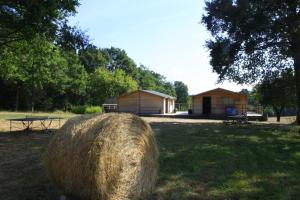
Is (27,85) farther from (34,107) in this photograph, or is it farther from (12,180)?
(12,180)

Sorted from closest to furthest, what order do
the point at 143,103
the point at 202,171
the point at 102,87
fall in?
the point at 202,171 < the point at 143,103 < the point at 102,87

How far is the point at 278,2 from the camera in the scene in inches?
711

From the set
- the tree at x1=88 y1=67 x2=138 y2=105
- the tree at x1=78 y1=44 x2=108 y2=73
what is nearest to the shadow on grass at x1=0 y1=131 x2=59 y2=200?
the tree at x1=88 y1=67 x2=138 y2=105

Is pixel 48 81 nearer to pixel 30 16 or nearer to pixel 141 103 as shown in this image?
pixel 141 103

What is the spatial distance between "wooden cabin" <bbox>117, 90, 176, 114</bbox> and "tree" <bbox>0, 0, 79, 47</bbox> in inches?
1093

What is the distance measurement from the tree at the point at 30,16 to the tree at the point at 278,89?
10.8 metres

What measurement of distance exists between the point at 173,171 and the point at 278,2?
13.9 m

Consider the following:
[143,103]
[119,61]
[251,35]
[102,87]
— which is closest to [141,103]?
[143,103]

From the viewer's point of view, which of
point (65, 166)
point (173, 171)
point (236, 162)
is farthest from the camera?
point (236, 162)

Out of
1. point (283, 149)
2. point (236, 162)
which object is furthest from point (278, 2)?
point (236, 162)

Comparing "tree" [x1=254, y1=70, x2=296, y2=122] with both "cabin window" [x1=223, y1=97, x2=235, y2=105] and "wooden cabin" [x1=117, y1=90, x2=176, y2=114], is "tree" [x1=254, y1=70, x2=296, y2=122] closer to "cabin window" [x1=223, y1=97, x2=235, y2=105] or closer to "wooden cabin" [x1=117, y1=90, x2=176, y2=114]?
"cabin window" [x1=223, y1=97, x2=235, y2=105]

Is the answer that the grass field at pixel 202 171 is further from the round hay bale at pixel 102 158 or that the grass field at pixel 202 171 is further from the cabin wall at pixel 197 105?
the cabin wall at pixel 197 105

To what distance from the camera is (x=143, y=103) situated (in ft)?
140

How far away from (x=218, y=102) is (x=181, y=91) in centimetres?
6998
